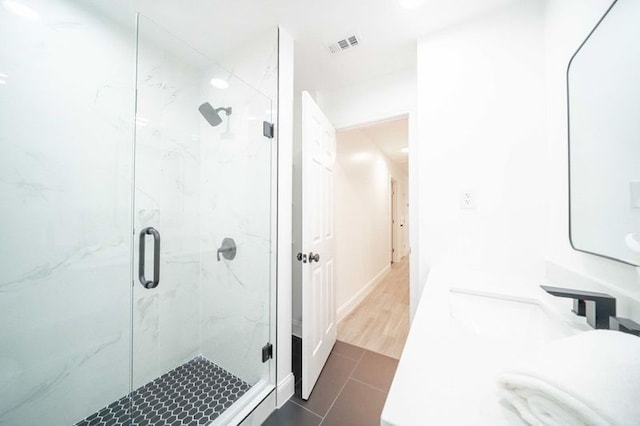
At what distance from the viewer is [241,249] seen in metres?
1.52

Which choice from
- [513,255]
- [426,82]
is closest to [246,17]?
[426,82]

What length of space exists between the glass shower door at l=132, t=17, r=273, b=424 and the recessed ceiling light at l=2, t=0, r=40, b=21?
0.40m

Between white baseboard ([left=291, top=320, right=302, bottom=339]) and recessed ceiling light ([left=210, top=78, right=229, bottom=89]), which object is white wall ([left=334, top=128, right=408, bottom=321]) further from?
recessed ceiling light ([left=210, top=78, right=229, bottom=89])

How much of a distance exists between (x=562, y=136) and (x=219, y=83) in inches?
81.2

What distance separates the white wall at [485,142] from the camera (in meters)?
1.21

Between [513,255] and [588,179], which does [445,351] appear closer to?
[588,179]

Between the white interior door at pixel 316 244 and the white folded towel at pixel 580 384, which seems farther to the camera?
the white interior door at pixel 316 244

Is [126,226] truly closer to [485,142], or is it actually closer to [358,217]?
[485,142]

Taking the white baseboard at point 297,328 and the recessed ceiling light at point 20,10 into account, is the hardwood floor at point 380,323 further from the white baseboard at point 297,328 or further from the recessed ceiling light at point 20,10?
the recessed ceiling light at point 20,10

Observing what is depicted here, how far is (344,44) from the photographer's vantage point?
1.57 metres

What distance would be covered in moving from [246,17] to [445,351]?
193 centimetres

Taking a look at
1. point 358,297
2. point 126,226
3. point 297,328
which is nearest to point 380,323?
point 358,297

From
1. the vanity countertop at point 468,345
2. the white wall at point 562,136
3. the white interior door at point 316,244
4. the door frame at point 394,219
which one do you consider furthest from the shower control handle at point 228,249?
the door frame at point 394,219

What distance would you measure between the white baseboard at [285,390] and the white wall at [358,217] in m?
1.02
